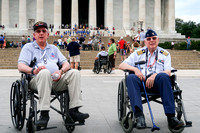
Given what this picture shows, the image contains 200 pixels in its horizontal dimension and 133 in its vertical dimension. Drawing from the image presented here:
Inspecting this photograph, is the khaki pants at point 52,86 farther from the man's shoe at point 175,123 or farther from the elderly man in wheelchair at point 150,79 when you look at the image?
the man's shoe at point 175,123

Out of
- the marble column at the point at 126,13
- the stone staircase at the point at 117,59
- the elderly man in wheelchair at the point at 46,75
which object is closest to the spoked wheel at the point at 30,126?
the elderly man in wheelchair at the point at 46,75

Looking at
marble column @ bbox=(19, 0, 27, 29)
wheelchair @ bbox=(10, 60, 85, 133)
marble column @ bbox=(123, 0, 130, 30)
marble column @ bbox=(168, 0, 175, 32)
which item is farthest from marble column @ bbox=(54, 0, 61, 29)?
wheelchair @ bbox=(10, 60, 85, 133)

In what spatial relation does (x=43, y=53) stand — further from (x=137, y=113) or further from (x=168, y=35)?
(x=168, y=35)

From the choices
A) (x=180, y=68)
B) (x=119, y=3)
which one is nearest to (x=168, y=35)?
(x=119, y=3)

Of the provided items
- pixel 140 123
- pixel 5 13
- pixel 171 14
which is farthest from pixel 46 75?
pixel 171 14

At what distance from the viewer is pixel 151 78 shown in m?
5.01

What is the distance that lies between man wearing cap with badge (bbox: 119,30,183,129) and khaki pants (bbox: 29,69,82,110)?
0.90m

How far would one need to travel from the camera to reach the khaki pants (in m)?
4.58

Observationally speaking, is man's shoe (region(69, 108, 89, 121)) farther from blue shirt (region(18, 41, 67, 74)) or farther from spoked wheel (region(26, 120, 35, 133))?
blue shirt (region(18, 41, 67, 74))

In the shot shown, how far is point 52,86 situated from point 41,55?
2.34 ft

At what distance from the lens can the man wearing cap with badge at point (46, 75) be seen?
4.59m

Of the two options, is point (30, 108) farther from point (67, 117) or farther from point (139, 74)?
point (139, 74)

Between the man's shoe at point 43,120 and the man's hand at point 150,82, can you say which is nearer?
the man's shoe at point 43,120

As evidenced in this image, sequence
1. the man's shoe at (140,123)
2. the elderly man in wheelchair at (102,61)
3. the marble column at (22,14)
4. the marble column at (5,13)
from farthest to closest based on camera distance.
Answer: the marble column at (5,13) < the marble column at (22,14) < the elderly man in wheelchair at (102,61) < the man's shoe at (140,123)
